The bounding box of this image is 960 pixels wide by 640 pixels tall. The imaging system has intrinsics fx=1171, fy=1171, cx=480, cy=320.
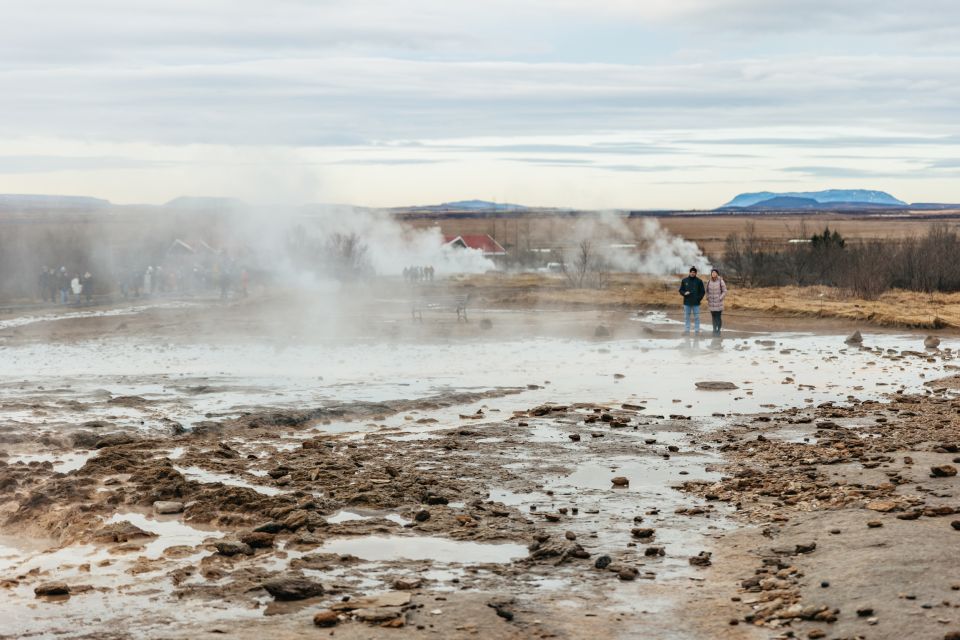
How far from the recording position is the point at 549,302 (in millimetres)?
38375

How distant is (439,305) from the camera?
121 feet

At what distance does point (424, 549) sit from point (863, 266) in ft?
112

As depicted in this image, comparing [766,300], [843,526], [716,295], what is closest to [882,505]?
[843,526]

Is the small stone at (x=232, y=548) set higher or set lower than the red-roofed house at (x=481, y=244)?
lower

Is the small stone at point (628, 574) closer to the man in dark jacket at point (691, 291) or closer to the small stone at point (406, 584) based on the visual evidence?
the small stone at point (406, 584)

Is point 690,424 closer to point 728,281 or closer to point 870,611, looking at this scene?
point 870,611

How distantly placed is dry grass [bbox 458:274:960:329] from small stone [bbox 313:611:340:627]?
903 inches

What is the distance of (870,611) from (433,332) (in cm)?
2119

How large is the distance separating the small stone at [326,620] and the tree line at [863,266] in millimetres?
32443

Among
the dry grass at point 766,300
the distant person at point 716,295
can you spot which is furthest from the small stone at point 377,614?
the dry grass at point 766,300

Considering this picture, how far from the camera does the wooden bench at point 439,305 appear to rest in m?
31.4

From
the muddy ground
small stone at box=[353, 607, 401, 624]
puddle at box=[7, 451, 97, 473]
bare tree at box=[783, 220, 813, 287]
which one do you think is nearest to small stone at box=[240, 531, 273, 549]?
the muddy ground

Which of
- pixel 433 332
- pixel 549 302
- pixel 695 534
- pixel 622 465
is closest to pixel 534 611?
pixel 695 534

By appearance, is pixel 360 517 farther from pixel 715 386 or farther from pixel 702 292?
pixel 702 292
